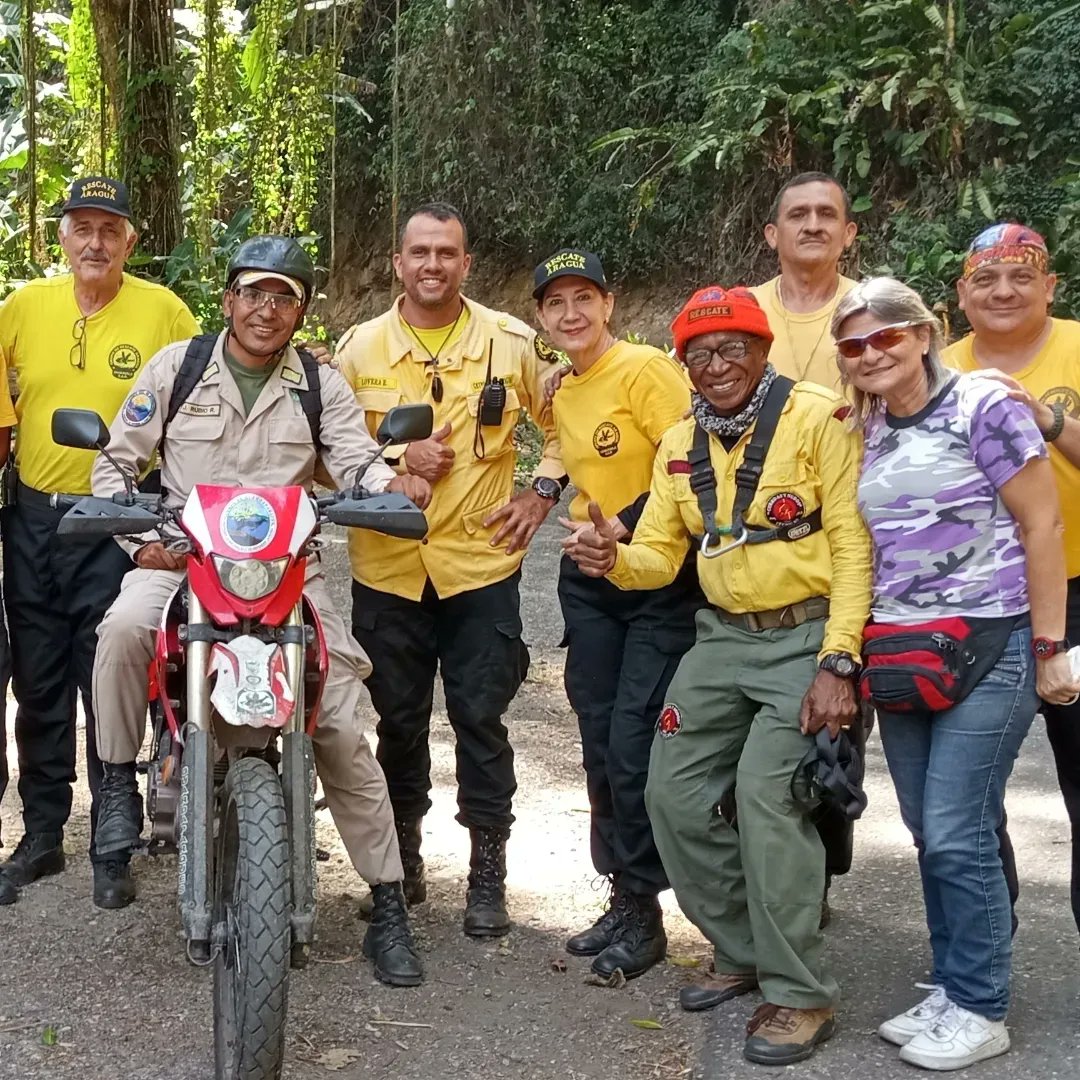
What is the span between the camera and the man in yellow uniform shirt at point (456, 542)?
4.79 metres

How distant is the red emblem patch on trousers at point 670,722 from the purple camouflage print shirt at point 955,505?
67 cm

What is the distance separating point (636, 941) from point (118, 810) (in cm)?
165

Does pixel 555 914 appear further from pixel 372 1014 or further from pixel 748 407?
pixel 748 407

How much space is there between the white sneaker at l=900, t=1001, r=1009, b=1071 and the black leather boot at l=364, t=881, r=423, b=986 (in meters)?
1.48

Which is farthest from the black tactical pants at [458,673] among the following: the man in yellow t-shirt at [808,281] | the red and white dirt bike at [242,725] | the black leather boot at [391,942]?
the man in yellow t-shirt at [808,281]

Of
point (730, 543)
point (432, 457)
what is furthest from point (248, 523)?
point (730, 543)

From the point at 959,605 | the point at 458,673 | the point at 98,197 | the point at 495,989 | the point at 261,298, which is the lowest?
the point at 495,989

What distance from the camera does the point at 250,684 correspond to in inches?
141

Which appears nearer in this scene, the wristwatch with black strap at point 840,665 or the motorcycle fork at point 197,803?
the motorcycle fork at point 197,803

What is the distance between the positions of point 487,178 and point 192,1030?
17291 mm

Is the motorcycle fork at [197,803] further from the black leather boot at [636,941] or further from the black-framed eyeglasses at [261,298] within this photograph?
the black leather boot at [636,941]

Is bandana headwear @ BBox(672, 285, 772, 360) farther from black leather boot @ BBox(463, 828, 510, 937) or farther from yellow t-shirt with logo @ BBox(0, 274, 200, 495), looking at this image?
yellow t-shirt with logo @ BBox(0, 274, 200, 495)

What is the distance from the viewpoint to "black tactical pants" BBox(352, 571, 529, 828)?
484 centimetres

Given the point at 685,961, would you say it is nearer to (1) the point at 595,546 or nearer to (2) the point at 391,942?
(2) the point at 391,942
